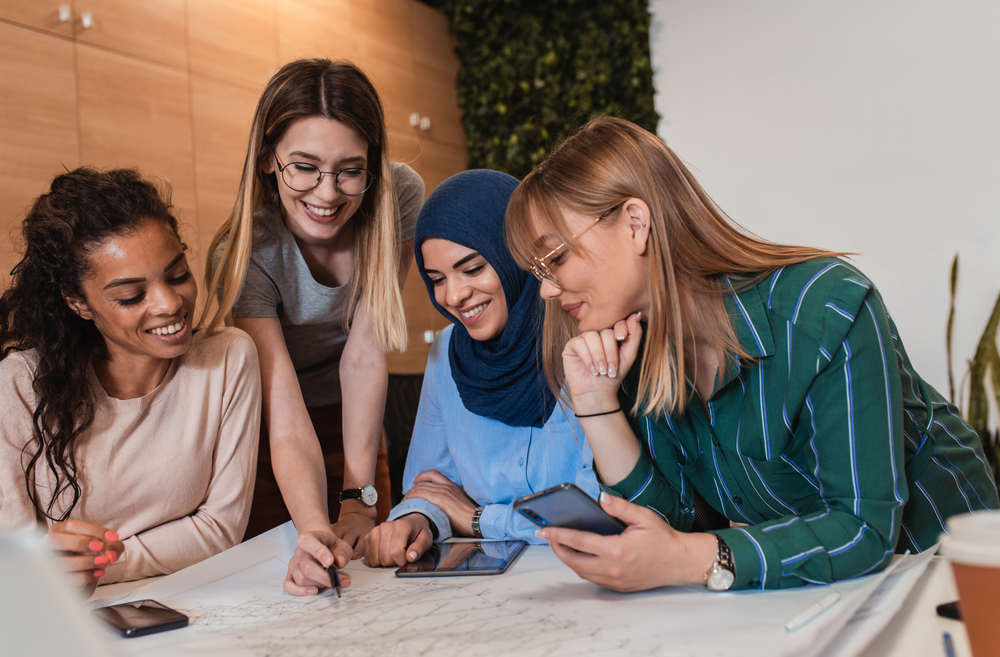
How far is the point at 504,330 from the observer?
1.54 m

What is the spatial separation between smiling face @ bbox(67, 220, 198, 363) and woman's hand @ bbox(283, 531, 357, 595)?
0.52 m

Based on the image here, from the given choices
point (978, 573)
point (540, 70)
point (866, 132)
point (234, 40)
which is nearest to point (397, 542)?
point (978, 573)

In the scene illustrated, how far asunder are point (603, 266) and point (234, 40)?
2844 mm

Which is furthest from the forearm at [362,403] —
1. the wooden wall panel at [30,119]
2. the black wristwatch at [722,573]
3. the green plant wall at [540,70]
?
the green plant wall at [540,70]

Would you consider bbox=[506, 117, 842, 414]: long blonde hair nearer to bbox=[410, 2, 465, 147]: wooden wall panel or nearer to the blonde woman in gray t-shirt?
the blonde woman in gray t-shirt

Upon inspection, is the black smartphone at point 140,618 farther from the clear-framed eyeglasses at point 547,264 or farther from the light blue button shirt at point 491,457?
the clear-framed eyeglasses at point 547,264

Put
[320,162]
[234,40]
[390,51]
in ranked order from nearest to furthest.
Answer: [320,162] → [234,40] → [390,51]

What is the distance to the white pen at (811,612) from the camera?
28.4 inches

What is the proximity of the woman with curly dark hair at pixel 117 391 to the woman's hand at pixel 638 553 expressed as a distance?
2.55 feet

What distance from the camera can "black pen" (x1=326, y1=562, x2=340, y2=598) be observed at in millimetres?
1018

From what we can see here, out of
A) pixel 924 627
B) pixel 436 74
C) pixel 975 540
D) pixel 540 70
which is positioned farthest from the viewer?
pixel 436 74

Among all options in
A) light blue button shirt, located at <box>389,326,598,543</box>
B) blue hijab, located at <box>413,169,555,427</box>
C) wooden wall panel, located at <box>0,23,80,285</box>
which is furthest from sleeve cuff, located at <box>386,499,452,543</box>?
wooden wall panel, located at <box>0,23,80,285</box>

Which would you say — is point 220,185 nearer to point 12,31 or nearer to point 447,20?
point 12,31

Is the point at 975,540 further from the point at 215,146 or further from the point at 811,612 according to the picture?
the point at 215,146
